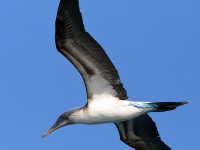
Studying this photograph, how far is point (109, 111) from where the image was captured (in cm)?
1777

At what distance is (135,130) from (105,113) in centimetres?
273

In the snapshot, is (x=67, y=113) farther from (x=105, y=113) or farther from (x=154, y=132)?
(x=154, y=132)

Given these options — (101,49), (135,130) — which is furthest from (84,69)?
(135,130)

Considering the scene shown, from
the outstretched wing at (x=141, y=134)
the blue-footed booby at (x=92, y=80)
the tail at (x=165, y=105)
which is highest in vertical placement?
the blue-footed booby at (x=92, y=80)

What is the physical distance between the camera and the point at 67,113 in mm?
18391

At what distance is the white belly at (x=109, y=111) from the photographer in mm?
17734

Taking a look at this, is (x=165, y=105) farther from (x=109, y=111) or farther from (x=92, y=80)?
(x=92, y=80)

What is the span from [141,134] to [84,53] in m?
4.10

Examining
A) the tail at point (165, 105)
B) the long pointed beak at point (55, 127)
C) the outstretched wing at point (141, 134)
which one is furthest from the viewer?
the outstretched wing at point (141, 134)

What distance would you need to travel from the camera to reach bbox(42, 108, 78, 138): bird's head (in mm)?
18234

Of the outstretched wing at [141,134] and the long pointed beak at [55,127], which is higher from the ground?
the long pointed beak at [55,127]

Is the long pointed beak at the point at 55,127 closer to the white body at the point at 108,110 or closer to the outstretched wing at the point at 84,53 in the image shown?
the white body at the point at 108,110

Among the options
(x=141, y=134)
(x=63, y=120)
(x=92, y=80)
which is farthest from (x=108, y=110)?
(x=141, y=134)

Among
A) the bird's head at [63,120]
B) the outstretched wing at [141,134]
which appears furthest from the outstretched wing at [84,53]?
the outstretched wing at [141,134]
